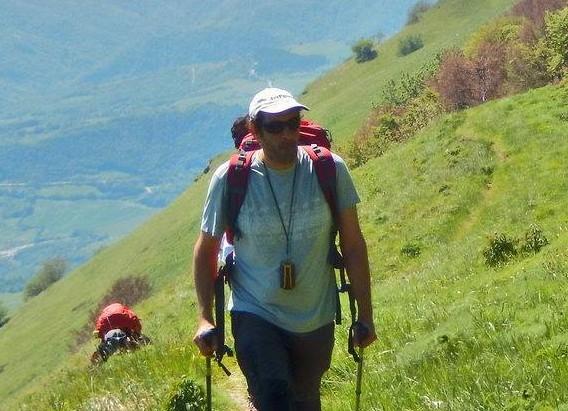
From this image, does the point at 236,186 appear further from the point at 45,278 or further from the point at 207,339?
the point at 45,278

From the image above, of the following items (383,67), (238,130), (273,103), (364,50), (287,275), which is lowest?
(383,67)

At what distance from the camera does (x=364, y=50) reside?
151250 millimetres

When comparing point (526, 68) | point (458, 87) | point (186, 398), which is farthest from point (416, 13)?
point (186, 398)

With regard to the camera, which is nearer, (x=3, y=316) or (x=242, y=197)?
(x=242, y=197)

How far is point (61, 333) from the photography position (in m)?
98.8

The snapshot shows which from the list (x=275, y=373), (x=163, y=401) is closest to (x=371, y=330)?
(x=275, y=373)

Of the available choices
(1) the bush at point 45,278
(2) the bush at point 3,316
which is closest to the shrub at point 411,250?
(2) the bush at point 3,316

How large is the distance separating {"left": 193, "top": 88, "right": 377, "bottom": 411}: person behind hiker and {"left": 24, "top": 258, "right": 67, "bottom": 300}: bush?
158029mm

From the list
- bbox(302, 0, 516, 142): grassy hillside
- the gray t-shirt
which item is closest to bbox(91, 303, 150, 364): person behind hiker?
the gray t-shirt

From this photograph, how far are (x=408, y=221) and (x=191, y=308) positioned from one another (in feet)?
29.3

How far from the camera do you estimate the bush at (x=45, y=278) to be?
162m

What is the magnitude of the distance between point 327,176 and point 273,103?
0.61 meters

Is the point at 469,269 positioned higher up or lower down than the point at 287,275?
lower down

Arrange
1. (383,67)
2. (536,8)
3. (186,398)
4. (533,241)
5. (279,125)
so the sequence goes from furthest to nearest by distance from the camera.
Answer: (383,67) < (536,8) < (533,241) < (186,398) < (279,125)
